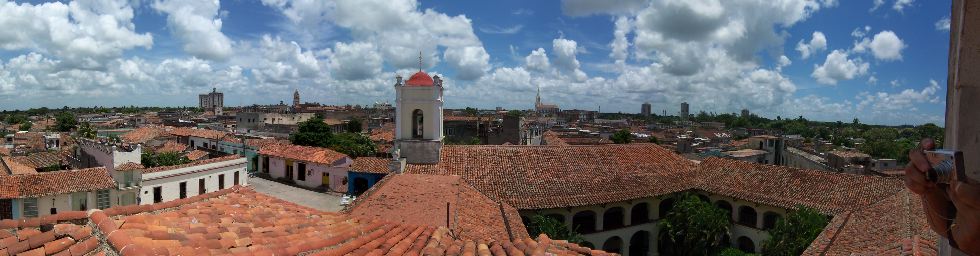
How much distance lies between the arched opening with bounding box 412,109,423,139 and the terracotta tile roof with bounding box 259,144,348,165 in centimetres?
1404

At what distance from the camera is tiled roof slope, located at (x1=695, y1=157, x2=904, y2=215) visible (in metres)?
18.0

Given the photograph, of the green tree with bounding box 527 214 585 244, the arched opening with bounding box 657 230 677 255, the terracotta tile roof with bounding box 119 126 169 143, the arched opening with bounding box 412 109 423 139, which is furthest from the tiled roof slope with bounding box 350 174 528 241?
the terracotta tile roof with bounding box 119 126 169 143

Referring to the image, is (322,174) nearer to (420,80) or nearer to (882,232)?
(420,80)

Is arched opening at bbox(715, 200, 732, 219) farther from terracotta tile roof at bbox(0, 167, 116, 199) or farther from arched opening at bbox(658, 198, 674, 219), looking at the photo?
terracotta tile roof at bbox(0, 167, 116, 199)

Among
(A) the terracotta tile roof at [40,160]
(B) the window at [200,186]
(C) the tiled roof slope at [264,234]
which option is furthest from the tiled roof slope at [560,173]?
(A) the terracotta tile roof at [40,160]

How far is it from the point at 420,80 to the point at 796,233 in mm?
13593

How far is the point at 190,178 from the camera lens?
87.9 feet

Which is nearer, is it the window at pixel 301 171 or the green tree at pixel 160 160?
the green tree at pixel 160 160

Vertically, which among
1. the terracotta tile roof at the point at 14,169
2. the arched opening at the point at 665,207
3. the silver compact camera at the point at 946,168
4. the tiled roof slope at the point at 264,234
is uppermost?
the silver compact camera at the point at 946,168

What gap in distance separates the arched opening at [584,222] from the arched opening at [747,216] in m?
6.31

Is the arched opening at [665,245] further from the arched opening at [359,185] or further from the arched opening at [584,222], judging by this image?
the arched opening at [359,185]

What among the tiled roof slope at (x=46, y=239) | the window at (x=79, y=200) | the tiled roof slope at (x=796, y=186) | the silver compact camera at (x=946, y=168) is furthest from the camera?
the window at (x=79, y=200)

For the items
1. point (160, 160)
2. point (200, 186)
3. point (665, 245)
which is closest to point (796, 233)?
point (665, 245)

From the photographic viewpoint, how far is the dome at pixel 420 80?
1970cm
